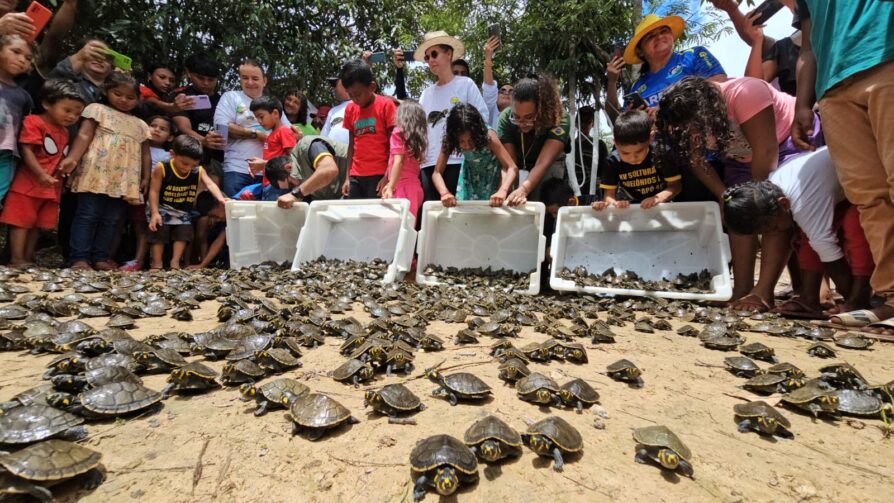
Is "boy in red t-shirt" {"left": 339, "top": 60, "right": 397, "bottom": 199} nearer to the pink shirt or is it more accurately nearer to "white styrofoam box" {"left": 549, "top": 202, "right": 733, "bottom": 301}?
"white styrofoam box" {"left": 549, "top": 202, "right": 733, "bottom": 301}

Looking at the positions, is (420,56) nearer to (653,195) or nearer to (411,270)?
(411,270)

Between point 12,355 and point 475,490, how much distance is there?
276 centimetres

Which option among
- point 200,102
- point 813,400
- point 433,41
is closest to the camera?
point 813,400

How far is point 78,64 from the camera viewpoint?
5.87m

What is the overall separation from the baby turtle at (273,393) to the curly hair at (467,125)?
4105 mm

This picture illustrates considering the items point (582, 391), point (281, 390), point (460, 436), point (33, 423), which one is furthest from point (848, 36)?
point (33, 423)

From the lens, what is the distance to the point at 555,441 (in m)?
1.58

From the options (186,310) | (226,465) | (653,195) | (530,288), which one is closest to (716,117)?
(653,195)

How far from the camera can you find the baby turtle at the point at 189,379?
203cm

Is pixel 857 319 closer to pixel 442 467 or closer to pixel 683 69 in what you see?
pixel 683 69

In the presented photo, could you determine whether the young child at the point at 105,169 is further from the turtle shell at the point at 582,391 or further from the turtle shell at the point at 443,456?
the turtle shell at the point at 582,391

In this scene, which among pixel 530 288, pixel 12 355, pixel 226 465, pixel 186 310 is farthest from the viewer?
pixel 530 288

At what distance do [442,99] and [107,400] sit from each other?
5605 mm

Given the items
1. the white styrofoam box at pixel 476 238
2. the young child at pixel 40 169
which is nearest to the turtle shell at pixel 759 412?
the white styrofoam box at pixel 476 238
